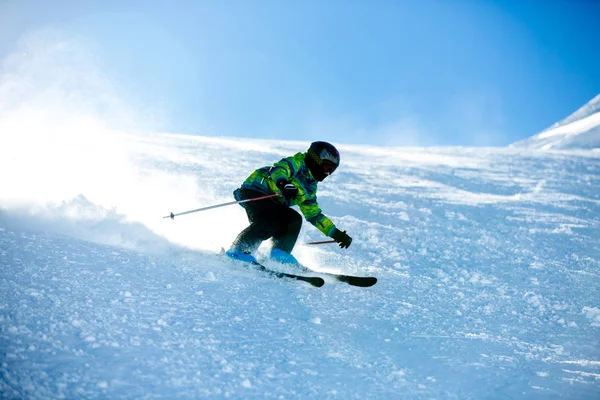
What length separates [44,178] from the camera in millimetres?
7258

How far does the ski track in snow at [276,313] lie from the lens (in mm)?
2279

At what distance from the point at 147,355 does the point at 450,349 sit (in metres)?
2.10

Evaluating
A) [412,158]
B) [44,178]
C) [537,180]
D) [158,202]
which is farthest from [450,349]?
[412,158]

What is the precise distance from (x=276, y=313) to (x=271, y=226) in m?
1.71

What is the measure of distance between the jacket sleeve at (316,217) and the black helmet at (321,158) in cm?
37

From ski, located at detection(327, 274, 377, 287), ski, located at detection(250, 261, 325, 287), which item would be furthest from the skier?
ski, located at detection(327, 274, 377, 287)

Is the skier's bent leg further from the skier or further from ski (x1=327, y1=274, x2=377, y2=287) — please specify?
ski (x1=327, y1=274, x2=377, y2=287)

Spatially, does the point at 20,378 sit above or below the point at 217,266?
below

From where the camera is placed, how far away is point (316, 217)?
16.5 feet

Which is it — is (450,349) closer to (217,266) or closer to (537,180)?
(217,266)

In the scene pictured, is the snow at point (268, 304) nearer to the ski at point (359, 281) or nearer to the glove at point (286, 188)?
the ski at point (359, 281)

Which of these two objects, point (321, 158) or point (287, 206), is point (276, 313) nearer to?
point (287, 206)

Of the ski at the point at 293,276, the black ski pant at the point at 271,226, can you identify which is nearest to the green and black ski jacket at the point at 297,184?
the black ski pant at the point at 271,226

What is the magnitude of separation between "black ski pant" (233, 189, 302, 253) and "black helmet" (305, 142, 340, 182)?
56 centimetres
